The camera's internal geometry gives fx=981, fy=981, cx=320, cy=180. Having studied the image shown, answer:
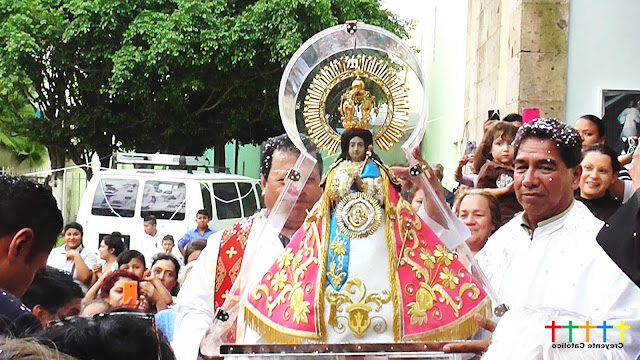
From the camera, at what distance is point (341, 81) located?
360 centimetres

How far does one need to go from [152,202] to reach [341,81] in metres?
10.5

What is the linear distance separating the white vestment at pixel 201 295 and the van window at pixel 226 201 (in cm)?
982

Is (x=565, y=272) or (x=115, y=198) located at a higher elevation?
(x=115, y=198)

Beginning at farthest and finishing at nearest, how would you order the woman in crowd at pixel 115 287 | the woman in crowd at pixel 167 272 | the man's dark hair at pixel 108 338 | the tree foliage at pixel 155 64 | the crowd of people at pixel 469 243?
the tree foliage at pixel 155 64
the woman in crowd at pixel 167 272
the woman in crowd at pixel 115 287
the crowd of people at pixel 469 243
the man's dark hair at pixel 108 338

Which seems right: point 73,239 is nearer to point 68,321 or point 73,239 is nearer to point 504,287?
point 504,287

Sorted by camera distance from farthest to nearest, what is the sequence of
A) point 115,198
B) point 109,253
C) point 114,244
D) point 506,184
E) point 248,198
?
point 248,198, point 115,198, point 114,244, point 109,253, point 506,184

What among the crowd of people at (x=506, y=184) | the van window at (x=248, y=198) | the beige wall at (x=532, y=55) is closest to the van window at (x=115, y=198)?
the van window at (x=248, y=198)

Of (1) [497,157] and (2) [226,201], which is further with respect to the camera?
(2) [226,201]

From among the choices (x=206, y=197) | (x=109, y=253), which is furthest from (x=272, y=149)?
(x=206, y=197)

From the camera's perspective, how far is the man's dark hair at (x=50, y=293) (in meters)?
3.57

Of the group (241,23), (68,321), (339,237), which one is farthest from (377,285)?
(241,23)

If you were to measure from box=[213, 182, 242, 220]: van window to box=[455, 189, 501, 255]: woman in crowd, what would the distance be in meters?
9.41

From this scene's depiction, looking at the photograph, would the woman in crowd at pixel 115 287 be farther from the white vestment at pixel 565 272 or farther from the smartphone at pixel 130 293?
the white vestment at pixel 565 272

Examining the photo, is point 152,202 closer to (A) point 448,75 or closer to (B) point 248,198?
(B) point 248,198
